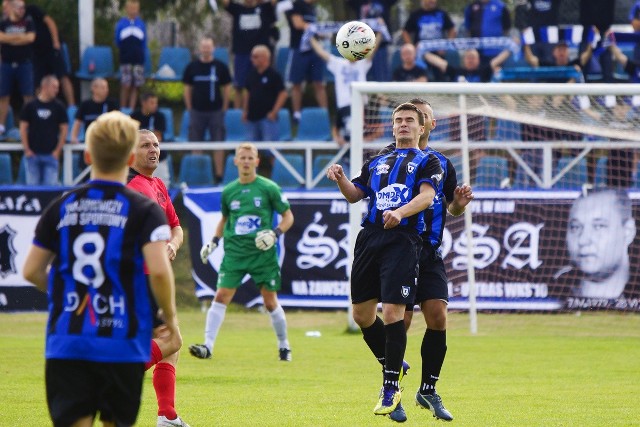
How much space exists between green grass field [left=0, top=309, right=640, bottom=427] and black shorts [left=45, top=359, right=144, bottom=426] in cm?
296

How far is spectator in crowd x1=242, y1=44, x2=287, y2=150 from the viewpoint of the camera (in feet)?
62.8

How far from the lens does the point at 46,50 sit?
19.7 meters

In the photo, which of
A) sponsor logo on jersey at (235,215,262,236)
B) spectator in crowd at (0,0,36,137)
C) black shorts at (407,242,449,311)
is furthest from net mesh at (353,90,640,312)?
black shorts at (407,242,449,311)

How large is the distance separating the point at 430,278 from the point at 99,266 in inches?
150

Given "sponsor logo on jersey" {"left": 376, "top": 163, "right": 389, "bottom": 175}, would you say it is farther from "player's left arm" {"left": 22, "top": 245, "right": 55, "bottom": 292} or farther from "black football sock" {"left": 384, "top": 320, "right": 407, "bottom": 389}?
A: "player's left arm" {"left": 22, "top": 245, "right": 55, "bottom": 292}

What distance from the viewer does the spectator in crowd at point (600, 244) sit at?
52.4 ft

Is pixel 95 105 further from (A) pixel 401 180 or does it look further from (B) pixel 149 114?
(A) pixel 401 180

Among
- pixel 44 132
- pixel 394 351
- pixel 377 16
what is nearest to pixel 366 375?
pixel 394 351

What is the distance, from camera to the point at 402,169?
811 cm

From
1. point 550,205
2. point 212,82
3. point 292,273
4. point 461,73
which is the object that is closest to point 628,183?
point 550,205

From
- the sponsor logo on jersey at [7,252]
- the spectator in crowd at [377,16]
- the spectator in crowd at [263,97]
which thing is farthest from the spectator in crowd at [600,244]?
the sponsor logo on jersey at [7,252]

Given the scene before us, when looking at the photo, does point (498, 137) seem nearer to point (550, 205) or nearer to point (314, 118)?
point (550, 205)

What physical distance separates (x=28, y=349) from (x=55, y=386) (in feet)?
28.8

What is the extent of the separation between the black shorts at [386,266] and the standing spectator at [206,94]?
11.5 m
